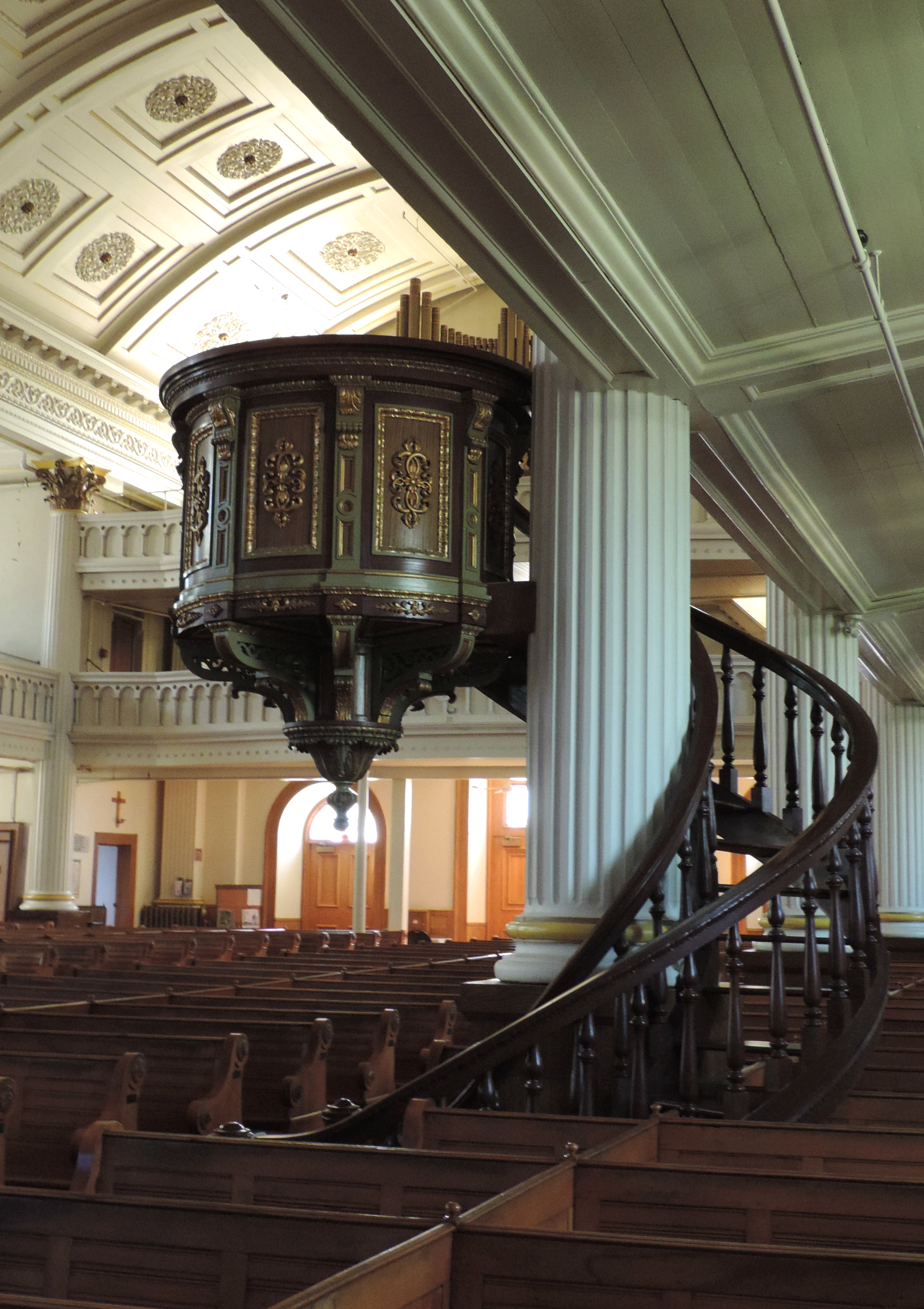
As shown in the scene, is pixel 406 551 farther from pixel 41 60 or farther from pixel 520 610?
pixel 41 60

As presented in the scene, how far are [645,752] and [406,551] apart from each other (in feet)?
3.15

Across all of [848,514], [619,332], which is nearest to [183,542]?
[619,332]

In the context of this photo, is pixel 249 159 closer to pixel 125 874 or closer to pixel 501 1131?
pixel 125 874

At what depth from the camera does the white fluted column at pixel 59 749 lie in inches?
723

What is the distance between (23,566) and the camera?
19.8 metres

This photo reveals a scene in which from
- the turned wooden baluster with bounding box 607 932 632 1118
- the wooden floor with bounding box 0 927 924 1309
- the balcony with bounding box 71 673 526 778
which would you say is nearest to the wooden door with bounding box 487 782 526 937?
the balcony with bounding box 71 673 526 778

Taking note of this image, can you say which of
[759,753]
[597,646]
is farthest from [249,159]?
[597,646]

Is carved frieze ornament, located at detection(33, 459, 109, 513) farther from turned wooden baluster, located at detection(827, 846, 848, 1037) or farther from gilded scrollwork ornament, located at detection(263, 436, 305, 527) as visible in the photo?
turned wooden baluster, located at detection(827, 846, 848, 1037)

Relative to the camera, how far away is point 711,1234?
2.29m

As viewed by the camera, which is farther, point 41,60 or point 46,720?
point 46,720

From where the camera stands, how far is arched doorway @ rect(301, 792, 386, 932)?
22656 millimetres

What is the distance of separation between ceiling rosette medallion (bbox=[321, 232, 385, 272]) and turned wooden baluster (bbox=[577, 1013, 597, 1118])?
17.2m

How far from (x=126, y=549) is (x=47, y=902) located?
4.92 meters

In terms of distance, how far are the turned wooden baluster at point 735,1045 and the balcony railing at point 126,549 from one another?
51.5ft
